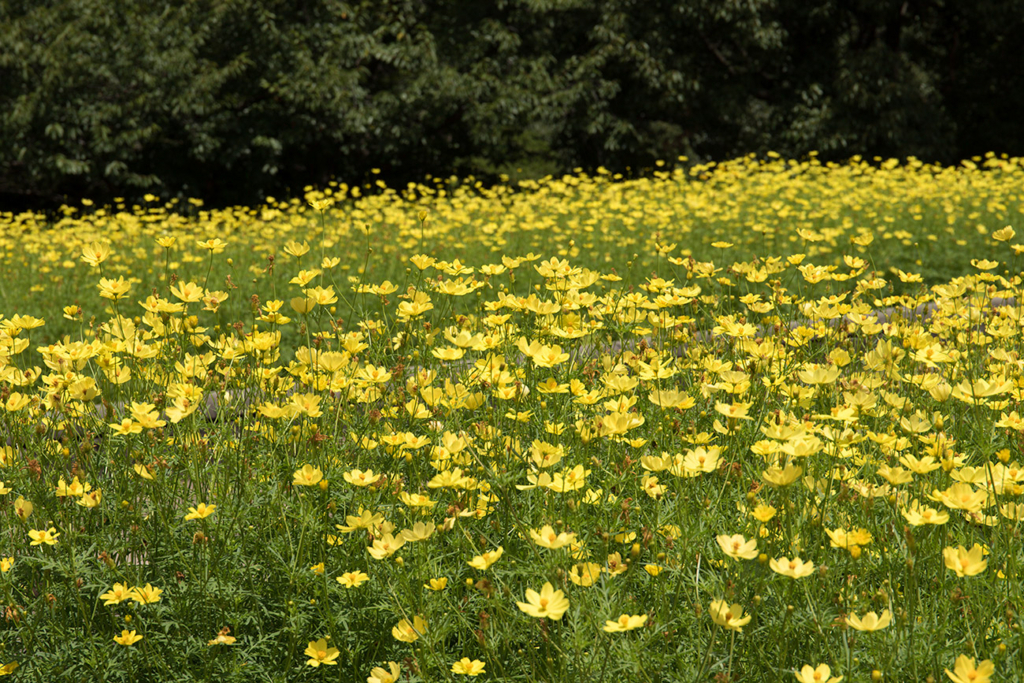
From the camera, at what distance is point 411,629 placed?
163cm

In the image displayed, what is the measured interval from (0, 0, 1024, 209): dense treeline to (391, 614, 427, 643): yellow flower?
11503mm

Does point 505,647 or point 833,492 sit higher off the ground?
point 833,492

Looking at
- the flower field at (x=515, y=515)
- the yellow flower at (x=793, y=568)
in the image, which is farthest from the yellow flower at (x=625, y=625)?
the yellow flower at (x=793, y=568)

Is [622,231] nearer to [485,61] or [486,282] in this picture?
[486,282]

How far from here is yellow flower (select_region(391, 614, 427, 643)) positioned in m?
1.55

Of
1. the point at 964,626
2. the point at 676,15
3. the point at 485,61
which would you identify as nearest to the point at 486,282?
the point at 964,626

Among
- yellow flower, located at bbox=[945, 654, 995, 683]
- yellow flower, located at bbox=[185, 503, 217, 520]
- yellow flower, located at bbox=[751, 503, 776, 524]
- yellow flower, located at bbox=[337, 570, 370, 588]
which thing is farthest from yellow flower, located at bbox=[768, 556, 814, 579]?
yellow flower, located at bbox=[185, 503, 217, 520]

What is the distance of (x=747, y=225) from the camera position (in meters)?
7.79

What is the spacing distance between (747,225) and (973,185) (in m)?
3.12

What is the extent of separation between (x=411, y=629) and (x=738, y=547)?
61 centimetres

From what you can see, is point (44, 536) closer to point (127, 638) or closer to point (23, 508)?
point (23, 508)

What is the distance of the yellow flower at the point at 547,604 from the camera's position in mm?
1431

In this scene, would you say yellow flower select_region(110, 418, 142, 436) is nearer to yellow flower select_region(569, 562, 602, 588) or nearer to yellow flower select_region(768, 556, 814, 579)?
yellow flower select_region(569, 562, 602, 588)

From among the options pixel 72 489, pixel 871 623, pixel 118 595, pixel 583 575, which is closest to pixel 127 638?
pixel 118 595
